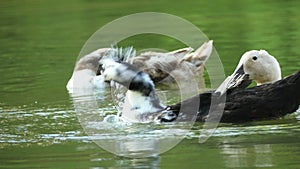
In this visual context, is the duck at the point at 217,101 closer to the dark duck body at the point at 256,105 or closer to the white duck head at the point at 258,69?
the dark duck body at the point at 256,105

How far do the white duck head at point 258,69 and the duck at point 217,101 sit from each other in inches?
12.8

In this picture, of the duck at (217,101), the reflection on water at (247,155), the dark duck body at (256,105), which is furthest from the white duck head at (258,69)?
the reflection on water at (247,155)

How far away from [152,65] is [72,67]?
1.78m

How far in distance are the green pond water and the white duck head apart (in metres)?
0.79

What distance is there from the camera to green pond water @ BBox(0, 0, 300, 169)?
7148mm

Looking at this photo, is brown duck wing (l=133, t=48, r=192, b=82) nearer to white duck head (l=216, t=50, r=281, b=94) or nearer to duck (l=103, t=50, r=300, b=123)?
white duck head (l=216, t=50, r=281, b=94)

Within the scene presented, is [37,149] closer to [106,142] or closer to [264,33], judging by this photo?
[106,142]

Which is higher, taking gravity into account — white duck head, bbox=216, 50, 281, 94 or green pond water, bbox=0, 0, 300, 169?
white duck head, bbox=216, 50, 281, 94

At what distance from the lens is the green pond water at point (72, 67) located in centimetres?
715

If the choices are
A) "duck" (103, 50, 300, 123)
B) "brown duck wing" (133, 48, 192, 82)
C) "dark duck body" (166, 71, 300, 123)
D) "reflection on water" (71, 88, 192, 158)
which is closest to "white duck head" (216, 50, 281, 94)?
"duck" (103, 50, 300, 123)

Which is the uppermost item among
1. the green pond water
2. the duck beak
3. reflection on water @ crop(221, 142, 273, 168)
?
the duck beak

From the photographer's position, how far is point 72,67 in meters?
12.8

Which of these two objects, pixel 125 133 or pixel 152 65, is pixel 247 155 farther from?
pixel 152 65

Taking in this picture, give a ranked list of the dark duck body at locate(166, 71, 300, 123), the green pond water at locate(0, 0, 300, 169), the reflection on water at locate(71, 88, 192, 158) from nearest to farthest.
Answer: the green pond water at locate(0, 0, 300, 169) < the reflection on water at locate(71, 88, 192, 158) < the dark duck body at locate(166, 71, 300, 123)
